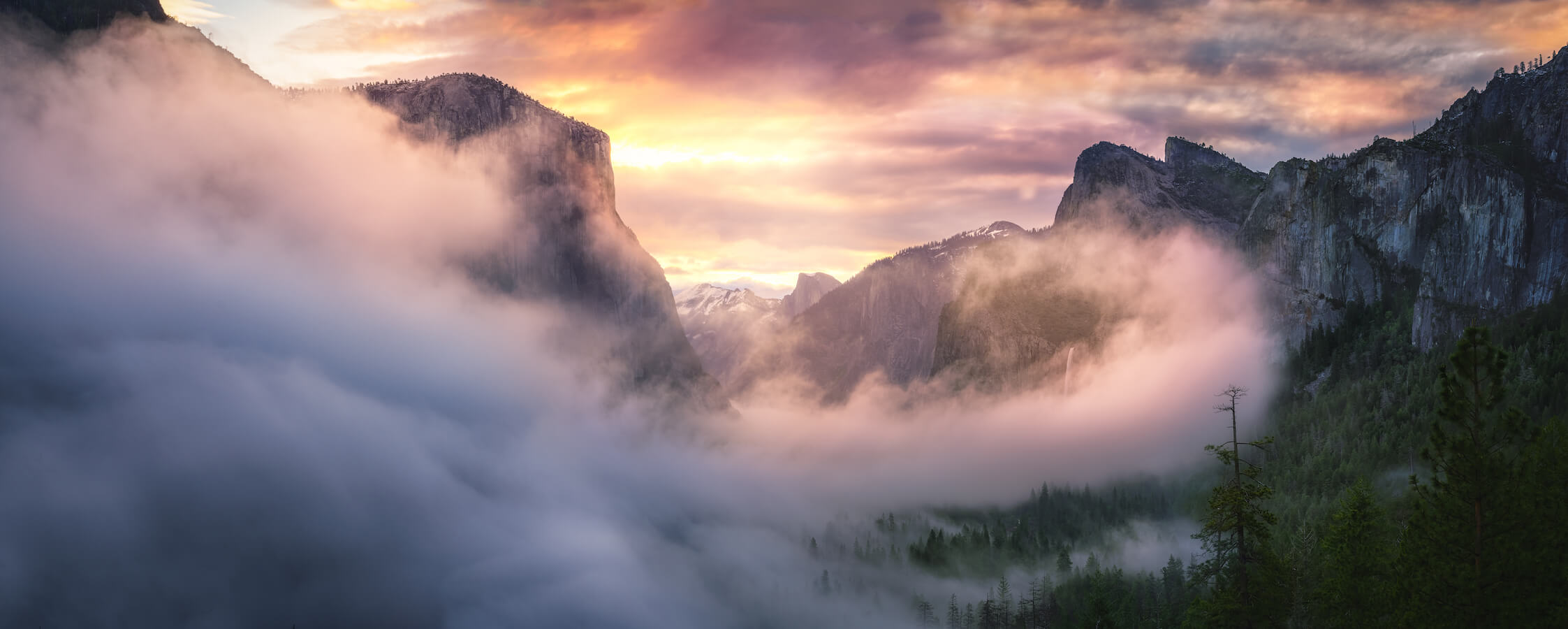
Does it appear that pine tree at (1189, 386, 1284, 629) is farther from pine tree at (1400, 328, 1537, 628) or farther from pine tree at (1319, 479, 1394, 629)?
pine tree at (1400, 328, 1537, 628)

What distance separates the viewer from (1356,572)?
63375 mm

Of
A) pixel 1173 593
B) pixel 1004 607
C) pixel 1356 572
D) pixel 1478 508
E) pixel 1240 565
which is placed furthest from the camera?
pixel 1004 607

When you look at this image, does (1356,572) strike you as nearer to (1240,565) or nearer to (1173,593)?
(1240,565)

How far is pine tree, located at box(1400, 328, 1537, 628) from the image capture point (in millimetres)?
43875

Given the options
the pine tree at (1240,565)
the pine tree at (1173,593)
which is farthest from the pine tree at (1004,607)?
the pine tree at (1240,565)

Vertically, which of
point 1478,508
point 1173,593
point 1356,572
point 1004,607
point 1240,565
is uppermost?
point 1478,508

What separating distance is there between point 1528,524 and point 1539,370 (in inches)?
6795

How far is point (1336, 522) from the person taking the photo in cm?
7156

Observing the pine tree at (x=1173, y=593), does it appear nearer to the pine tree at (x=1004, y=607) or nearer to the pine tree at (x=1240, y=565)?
the pine tree at (x=1004, y=607)

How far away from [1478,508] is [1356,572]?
2099 cm

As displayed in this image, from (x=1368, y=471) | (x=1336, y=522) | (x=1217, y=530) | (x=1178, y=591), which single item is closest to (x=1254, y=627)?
(x=1217, y=530)

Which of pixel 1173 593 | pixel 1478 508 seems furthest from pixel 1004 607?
pixel 1478 508

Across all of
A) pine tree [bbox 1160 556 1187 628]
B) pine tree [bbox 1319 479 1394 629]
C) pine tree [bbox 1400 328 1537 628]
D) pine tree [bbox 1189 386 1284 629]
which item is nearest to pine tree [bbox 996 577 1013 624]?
pine tree [bbox 1160 556 1187 628]

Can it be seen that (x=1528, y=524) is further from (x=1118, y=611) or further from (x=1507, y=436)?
(x=1118, y=611)
